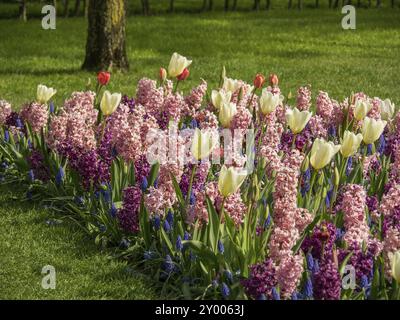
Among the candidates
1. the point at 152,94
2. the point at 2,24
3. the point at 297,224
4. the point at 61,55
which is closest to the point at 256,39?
the point at 61,55

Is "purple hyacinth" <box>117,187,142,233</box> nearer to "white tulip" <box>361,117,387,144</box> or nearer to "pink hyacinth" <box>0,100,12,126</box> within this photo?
"white tulip" <box>361,117,387,144</box>

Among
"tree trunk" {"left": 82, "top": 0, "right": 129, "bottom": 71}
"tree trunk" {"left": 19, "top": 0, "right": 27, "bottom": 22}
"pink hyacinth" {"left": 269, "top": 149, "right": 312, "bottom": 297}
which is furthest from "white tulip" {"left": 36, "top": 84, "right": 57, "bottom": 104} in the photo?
"tree trunk" {"left": 19, "top": 0, "right": 27, "bottom": 22}

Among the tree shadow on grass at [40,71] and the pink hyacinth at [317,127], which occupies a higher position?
the pink hyacinth at [317,127]

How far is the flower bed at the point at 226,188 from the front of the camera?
548cm

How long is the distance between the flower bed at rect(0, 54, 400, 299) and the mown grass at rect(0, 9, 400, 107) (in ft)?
15.8

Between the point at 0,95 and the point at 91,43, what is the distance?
6.76 ft

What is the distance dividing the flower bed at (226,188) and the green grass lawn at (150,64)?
29cm

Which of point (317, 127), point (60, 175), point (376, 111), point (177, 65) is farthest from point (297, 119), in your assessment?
point (60, 175)

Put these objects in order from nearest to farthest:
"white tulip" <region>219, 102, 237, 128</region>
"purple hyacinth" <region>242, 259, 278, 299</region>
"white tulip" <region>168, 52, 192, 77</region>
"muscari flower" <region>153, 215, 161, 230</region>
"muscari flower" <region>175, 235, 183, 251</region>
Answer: "purple hyacinth" <region>242, 259, 278, 299</region>, "muscari flower" <region>175, 235, 183, 251</region>, "muscari flower" <region>153, 215, 161, 230</region>, "white tulip" <region>219, 102, 237, 128</region>, "white tulip" <region>168, 52, 192, 77</region>

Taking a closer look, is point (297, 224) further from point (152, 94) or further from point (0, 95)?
point (0, 95)

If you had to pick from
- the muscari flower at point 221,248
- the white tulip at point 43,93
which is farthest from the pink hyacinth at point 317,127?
the muscari flower at point 221,248

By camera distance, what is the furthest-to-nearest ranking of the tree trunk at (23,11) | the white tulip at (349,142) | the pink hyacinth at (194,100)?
the tree trunk at (23,11) → the pink hyacinth at (194,100) → the white tulip at (349,142)

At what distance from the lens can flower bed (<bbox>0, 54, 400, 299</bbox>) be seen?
548 centimetres

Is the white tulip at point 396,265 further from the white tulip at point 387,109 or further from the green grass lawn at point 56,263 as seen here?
the white tulip at point 387,109
